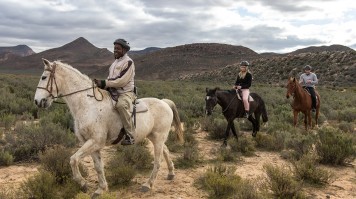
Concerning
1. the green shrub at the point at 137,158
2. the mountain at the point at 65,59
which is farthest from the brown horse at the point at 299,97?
the mountain at the point at 65,59

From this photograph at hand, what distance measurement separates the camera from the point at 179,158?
8.55 metres

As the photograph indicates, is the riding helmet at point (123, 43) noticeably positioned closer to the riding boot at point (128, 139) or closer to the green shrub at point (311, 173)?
the riding boot at point (128, 139)

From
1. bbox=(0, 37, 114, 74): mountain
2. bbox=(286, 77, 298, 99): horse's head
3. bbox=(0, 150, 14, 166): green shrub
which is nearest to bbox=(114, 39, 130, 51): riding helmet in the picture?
bbox=(0, 150, 14, 166): green shrub

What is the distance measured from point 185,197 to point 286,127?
24.5 feet

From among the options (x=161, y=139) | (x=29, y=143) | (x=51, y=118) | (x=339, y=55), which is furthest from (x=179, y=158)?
(x=339, y=55)

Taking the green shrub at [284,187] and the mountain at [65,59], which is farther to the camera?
the mountain at [65,59]

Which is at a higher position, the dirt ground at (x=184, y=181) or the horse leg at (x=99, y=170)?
the horse leg at (x=99, y=170)

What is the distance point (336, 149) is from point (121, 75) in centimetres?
588

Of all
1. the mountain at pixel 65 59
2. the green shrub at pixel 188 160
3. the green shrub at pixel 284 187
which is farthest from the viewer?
the mountain at pixel 65 59

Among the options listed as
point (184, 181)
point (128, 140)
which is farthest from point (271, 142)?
point (128, 140)

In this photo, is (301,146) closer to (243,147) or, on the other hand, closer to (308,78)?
(243,147)

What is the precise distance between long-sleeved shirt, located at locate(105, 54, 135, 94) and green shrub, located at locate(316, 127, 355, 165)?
556 centimetres

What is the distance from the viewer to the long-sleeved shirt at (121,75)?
595 cm

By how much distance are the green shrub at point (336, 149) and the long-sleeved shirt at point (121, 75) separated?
5557mm
